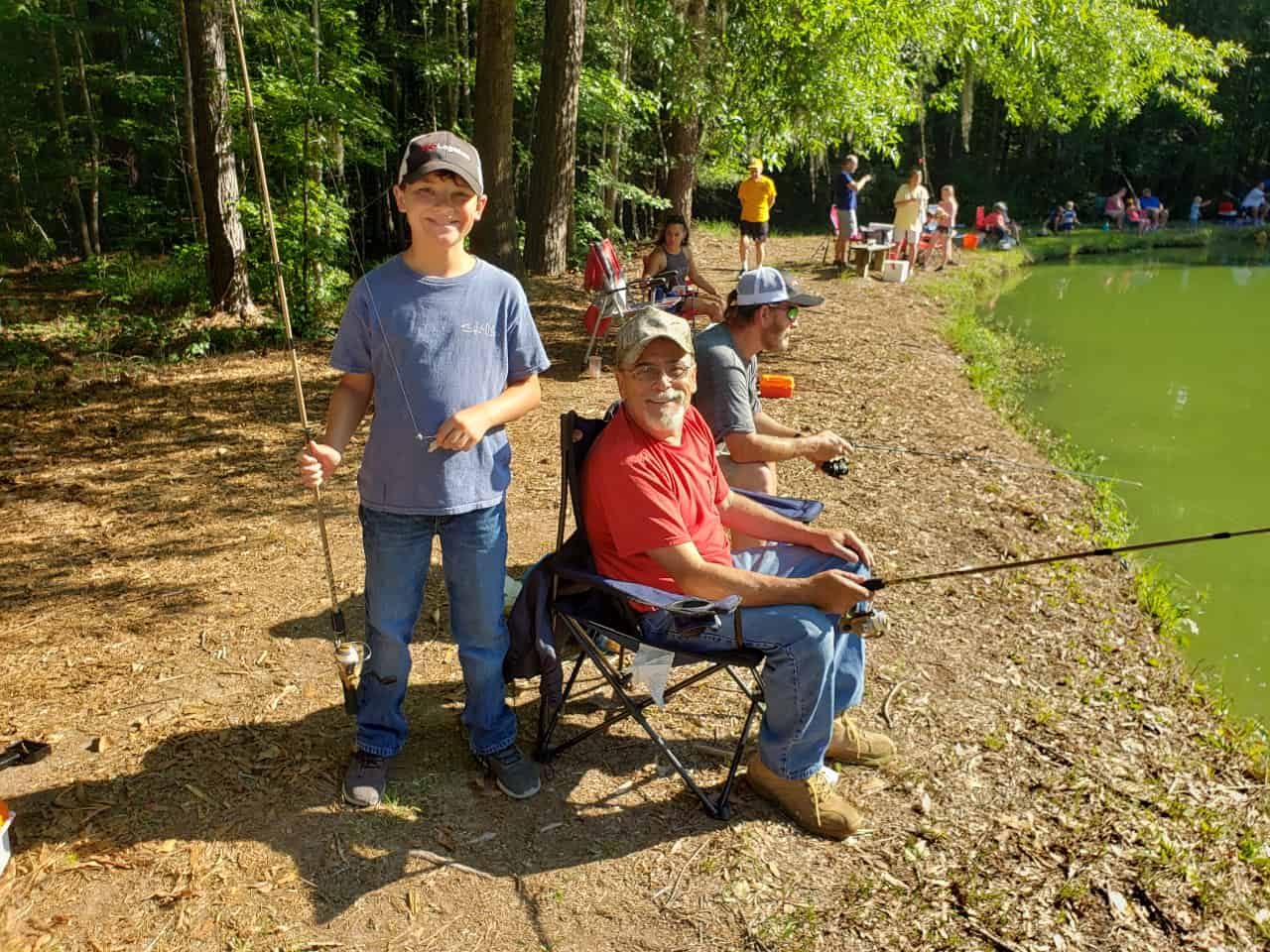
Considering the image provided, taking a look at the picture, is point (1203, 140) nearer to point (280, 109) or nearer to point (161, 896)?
point (280, 109)

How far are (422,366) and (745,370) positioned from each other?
1591 millimetres

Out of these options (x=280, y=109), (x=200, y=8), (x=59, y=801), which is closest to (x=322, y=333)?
(x=280, y=109)

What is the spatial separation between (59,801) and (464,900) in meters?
1.27

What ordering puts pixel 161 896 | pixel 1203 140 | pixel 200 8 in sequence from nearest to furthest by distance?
pixel 161 896, pixel 200 8, pixel 1203 140

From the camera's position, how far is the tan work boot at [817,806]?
2.93 m

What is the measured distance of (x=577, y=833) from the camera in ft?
9.55

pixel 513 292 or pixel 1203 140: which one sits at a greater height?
pixel 1203 140

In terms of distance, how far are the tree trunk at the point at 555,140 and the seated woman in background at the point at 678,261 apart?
302 centimetres

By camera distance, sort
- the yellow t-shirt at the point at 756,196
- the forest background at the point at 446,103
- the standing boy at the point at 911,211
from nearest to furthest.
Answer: the forest background at the point at 446,103
the yellow t-shirt at the point at 756,196
the standing boy at the point at 911,211

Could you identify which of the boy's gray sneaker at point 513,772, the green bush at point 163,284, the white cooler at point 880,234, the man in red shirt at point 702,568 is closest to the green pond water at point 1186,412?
the white cooler at point 880,234

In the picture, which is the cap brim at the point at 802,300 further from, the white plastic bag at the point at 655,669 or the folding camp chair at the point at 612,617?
the white plastic bag at the point at 655,669

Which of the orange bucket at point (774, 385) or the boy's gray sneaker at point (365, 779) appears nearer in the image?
the boy's gray sneaker at point (365, 779)

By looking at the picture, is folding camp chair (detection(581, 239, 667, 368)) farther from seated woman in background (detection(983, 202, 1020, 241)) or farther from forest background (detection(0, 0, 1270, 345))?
seated woman in background (detection(983, 202, 1020, 241))

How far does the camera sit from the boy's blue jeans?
2.76 meters
